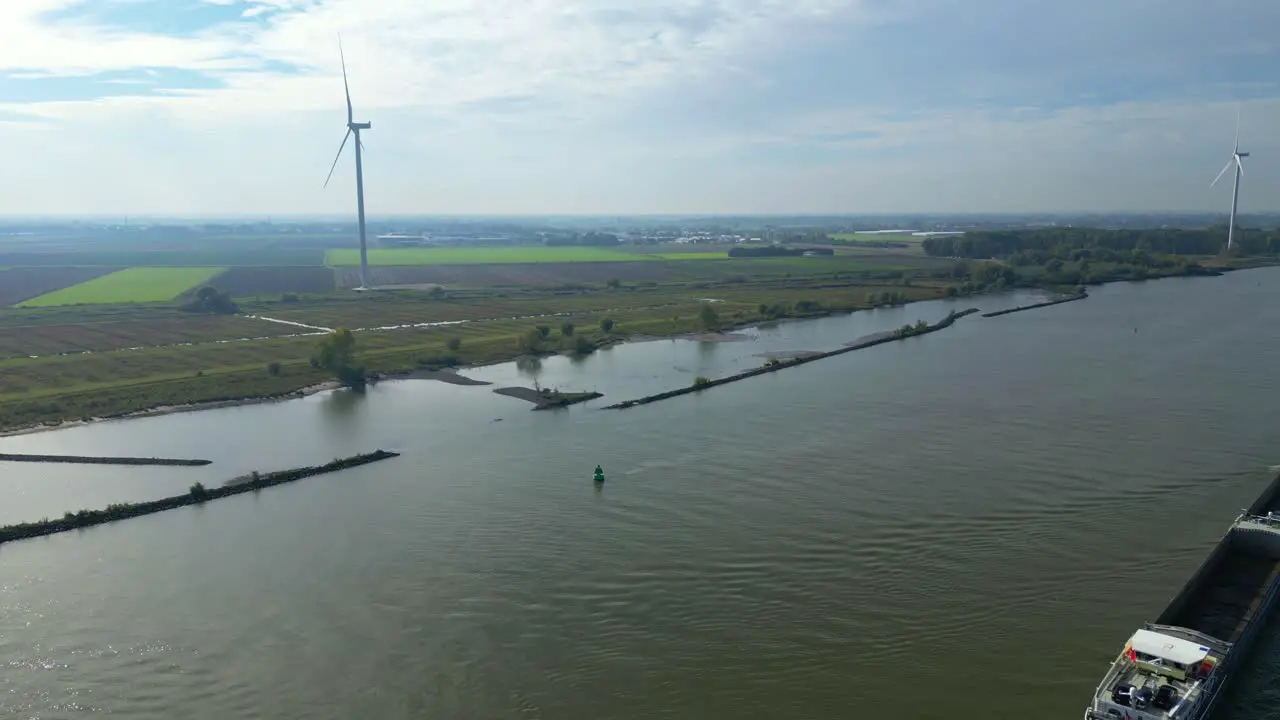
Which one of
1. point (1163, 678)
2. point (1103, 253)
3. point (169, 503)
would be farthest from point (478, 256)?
point (1163, 678)

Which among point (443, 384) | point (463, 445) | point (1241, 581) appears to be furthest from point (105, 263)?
point (1241, 581)

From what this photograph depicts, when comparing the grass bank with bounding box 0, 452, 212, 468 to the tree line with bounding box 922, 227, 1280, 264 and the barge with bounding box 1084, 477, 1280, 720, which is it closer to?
the barge with bounding box 1084, 477, 1280, 720

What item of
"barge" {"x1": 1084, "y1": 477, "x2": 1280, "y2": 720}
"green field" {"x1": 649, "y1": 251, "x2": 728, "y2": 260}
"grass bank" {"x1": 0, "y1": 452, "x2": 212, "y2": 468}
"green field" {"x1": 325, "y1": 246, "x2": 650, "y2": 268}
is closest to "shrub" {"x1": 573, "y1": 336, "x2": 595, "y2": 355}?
"grass bank" {"x1": 0, "y1": 452, "x2": 212, "y2": 468}

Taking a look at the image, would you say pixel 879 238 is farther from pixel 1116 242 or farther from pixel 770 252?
pixel 1116 242

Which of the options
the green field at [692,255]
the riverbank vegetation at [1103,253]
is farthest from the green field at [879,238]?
the green field at [692,255]

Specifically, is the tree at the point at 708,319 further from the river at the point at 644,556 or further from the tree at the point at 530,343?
the river at the point at 644,556
